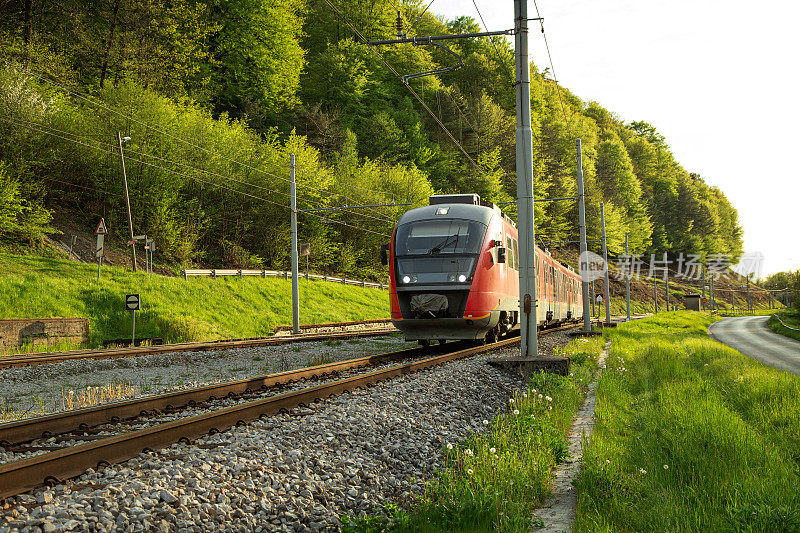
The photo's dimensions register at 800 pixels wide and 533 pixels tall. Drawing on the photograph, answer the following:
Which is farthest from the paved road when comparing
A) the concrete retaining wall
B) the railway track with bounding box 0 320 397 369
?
the concrete retaining wall

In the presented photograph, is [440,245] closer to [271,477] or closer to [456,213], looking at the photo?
[456,213]

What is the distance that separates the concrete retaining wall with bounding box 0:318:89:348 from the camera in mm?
17297

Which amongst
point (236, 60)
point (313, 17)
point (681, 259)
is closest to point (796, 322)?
point (236, 60)

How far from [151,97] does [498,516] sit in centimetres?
3573

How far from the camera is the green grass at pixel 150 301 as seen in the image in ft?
71.8

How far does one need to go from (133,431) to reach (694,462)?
541 centimetres

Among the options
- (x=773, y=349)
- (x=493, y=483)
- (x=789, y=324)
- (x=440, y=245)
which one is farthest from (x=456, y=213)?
(x=789, y=324)

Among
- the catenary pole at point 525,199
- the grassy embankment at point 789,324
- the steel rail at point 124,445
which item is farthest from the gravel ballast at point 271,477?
the grassy embankment at point 789,324

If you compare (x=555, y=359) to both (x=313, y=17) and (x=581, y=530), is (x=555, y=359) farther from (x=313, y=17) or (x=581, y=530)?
(x=313, y=17)

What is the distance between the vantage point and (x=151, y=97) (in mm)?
34438

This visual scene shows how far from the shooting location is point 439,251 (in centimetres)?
1436

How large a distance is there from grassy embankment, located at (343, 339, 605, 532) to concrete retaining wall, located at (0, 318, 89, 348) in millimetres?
16056

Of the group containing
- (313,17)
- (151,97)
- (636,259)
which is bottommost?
(636,259)

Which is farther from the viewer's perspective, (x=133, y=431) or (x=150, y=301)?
(x=150, y=301)
